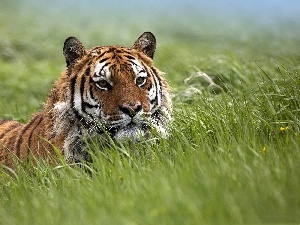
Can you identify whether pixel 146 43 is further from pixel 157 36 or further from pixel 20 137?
pixel 157 36

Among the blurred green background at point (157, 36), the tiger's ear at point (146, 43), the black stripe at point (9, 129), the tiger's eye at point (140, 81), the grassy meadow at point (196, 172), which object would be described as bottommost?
the grassy meadow at point (196, 172)

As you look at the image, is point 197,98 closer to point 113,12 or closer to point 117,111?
point 117,111

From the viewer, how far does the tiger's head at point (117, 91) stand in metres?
5.72

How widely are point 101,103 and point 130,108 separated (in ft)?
1.01

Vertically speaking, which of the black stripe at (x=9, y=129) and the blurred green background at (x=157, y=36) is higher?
the blurred green background at (x=157, y=36)

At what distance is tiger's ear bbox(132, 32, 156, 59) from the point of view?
6.36 m

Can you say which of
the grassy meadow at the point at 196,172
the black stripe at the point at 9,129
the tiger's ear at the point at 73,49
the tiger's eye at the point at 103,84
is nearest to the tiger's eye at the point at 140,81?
the tiger's eye at the point at 103,84

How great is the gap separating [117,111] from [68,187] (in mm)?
991

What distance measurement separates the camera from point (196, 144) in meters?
5.50

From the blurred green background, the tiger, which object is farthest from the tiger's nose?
the blurred green background

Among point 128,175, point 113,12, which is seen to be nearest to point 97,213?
point 128,175

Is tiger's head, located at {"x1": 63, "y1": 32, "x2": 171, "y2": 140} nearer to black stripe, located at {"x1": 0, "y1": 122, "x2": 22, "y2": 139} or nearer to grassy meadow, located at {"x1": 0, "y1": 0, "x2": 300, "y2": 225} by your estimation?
grassy meadow, located at {"x1": 0, "y1": 0, "x2": 300, "y2": 225}

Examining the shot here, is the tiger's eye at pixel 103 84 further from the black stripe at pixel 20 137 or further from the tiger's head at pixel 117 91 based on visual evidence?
the black stripe at pixel 20 137

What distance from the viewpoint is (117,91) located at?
5.82m
